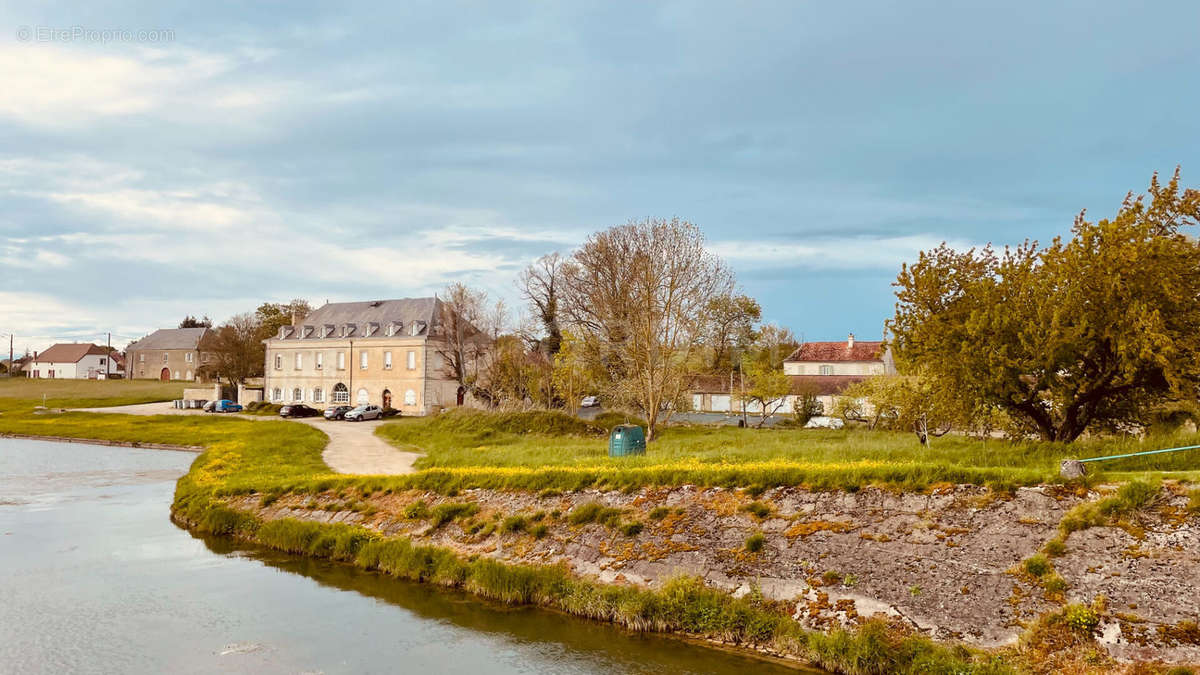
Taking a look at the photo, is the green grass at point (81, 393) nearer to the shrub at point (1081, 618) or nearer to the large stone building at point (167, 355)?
the large stone building at point (167, 355)

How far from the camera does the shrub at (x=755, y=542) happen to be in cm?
1373

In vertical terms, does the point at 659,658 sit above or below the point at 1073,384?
below

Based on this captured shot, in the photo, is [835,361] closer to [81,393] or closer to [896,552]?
[896,552]

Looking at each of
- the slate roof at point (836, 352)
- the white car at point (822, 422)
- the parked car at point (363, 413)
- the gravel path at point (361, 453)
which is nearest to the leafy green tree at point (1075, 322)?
the gravel path at point (361, 453)

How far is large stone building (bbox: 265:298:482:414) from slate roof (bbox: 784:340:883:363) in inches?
1502

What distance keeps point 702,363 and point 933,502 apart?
27622 millimetres

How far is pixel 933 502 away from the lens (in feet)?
43.5

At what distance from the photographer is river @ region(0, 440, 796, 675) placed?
1178 centimetres

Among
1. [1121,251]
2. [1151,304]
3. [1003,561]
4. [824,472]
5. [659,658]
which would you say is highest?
[1121,251]

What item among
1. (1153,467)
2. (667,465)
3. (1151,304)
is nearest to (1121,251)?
(1151,304)

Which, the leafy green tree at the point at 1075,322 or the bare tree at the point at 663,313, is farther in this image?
the bare tree at the point at 663,313

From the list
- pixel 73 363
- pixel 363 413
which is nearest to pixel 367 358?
pixel 363 413

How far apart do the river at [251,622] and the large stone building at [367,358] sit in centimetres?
4434

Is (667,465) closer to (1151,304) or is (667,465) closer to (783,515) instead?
(783,515)
